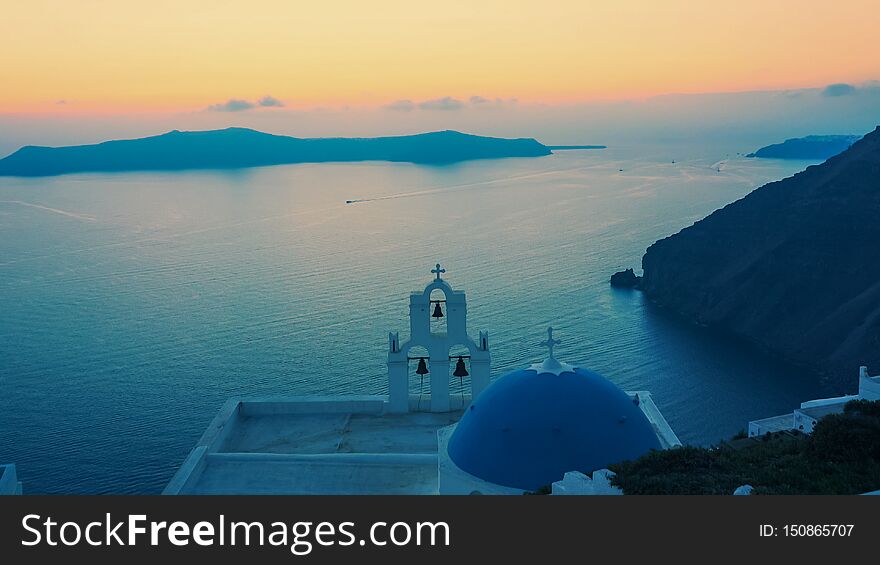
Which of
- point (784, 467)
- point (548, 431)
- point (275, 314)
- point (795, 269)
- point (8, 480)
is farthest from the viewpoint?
point (795, 269)

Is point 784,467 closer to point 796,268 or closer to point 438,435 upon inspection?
point 438,435

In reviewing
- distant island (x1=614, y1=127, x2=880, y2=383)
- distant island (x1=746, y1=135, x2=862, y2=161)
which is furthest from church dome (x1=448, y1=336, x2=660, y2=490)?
distant island (x1=746, y1=135, x2=862, y2=161)

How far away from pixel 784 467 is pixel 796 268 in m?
42.7

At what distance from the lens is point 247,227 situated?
252 ft

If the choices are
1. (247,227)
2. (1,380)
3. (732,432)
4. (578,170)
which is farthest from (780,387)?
(578,170)

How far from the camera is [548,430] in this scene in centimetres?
1302

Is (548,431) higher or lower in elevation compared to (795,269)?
higher

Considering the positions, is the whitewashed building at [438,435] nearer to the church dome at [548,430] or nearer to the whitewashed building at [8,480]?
the church dome at [548,430]

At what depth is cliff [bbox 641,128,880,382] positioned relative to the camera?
144ft

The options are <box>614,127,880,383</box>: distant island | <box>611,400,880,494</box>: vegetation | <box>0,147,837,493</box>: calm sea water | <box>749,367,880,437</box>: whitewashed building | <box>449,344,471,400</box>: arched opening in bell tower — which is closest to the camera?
<box>611,400,880,494</box>: vegetation

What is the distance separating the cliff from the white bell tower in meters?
27.5

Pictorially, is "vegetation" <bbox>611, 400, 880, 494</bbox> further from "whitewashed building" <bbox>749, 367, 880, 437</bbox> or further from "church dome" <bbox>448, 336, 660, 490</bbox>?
"whitewashed building" <bbox>749, 367, 880, 437</bbox>

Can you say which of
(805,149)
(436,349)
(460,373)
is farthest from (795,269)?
(805,149)

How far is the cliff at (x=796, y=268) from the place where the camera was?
43750 mm
